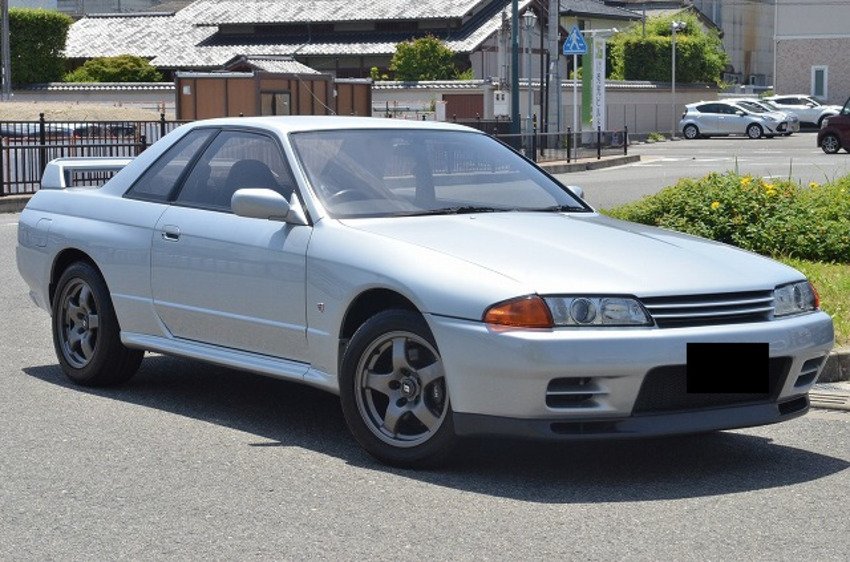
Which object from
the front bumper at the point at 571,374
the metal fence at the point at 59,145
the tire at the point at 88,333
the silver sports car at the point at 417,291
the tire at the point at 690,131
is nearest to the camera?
the front bumper at the point at 571,374

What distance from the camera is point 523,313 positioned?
20.3ft

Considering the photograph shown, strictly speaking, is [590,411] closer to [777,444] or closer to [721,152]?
[777,444]

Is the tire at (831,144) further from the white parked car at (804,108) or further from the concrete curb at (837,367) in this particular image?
the concrete curb at (837,367)

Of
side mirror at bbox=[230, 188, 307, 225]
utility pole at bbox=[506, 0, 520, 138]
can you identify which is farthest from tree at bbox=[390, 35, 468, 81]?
side mirror at bbox=[230, 188, 307, 225]

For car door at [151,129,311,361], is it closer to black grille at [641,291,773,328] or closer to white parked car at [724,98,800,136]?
black grille at [641,291,773,328]

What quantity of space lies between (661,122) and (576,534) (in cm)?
6910

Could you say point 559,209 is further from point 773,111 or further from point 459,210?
point 773,111

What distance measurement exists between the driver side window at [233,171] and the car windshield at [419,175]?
0.54ft

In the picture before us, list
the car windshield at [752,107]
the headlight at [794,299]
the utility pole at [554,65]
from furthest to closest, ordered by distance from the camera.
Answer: the car windshield at [752,107] → the utility pole at [554,65] → the headlight at [794,299]

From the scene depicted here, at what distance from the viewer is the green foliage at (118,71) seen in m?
70.2

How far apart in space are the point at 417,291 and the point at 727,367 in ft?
4.20

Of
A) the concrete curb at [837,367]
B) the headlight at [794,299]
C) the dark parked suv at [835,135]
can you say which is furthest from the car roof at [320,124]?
the dark parked suv at [835,135]

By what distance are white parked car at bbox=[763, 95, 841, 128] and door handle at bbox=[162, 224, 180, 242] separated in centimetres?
6278

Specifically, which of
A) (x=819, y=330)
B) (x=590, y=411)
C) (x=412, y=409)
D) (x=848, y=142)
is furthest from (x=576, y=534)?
(x=848, y=142)
